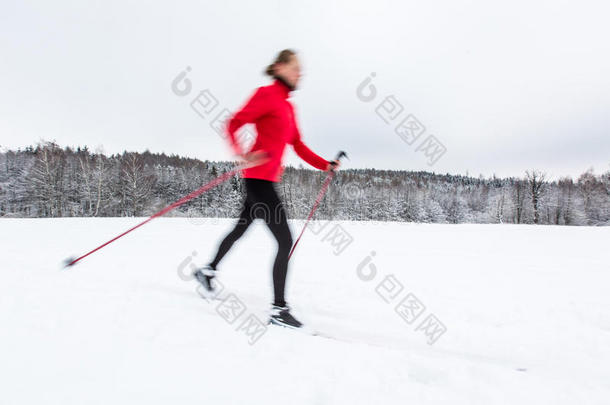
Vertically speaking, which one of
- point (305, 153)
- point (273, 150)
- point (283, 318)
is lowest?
point (283, 318)

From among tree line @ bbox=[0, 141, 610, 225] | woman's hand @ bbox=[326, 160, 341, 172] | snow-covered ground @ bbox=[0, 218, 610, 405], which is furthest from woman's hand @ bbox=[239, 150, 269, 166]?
tree line @ bbox=[0, 141, 610, 225]

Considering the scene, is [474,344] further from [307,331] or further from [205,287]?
[205,287]

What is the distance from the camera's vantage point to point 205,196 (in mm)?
49125

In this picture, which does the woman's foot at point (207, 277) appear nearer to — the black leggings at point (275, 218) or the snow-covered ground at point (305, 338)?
the snow-covered ground at point (305, 338)

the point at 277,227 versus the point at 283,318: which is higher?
the point at 277,227

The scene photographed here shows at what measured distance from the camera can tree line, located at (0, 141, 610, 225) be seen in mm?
38312

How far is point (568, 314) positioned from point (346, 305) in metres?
2.14

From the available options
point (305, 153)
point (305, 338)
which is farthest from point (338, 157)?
point (305, 338)

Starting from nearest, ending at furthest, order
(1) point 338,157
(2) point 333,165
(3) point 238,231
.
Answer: (3) point 238,231
(2) point 333,165
(1) point 338,157

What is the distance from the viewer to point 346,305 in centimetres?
295

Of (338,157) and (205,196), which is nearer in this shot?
(338,157)

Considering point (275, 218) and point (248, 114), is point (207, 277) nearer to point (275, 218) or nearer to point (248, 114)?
point (275, 218)

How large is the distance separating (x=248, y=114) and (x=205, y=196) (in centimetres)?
4985

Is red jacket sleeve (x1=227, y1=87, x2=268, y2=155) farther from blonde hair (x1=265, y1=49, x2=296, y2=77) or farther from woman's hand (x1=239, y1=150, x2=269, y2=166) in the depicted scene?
blonde hair (x1=265, y1=49, x2=296, y2=77)
